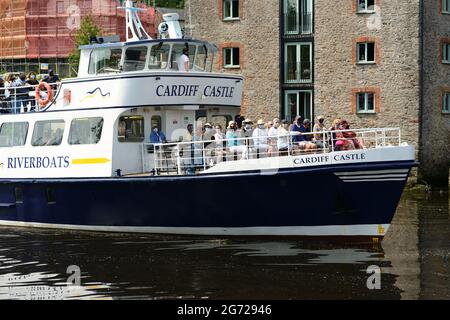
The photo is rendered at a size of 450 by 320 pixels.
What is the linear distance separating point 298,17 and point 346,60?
13.5ft

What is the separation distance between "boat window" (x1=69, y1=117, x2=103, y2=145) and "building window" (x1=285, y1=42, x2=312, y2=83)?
24.6 m

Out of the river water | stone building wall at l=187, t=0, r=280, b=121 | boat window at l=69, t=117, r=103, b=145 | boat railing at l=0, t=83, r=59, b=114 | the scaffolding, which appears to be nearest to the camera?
the river water

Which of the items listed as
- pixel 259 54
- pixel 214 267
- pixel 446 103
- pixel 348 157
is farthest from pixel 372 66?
pixel 214 267

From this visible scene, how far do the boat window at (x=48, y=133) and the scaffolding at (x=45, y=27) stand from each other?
50.2 meters

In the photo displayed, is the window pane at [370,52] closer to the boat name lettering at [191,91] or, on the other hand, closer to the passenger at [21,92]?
the boat name lettering at [191,91]

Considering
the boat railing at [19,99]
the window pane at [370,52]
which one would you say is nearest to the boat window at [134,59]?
the boat railing at [19,99]

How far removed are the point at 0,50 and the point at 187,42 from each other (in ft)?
177

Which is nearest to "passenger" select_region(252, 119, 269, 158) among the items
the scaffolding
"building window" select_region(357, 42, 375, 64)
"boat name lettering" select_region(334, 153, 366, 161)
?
"boat name lettering" select_region(334, 153, 366, 161)

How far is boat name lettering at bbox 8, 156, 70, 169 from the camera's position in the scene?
24.9 m

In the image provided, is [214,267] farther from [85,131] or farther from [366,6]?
[366,6]

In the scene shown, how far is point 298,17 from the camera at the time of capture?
A: 4784 centimetres

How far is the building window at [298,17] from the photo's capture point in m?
47.8

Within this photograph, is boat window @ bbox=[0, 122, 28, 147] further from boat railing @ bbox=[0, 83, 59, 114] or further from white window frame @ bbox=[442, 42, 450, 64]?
white window frame @ bbox=[442, 42, 450, 64]
